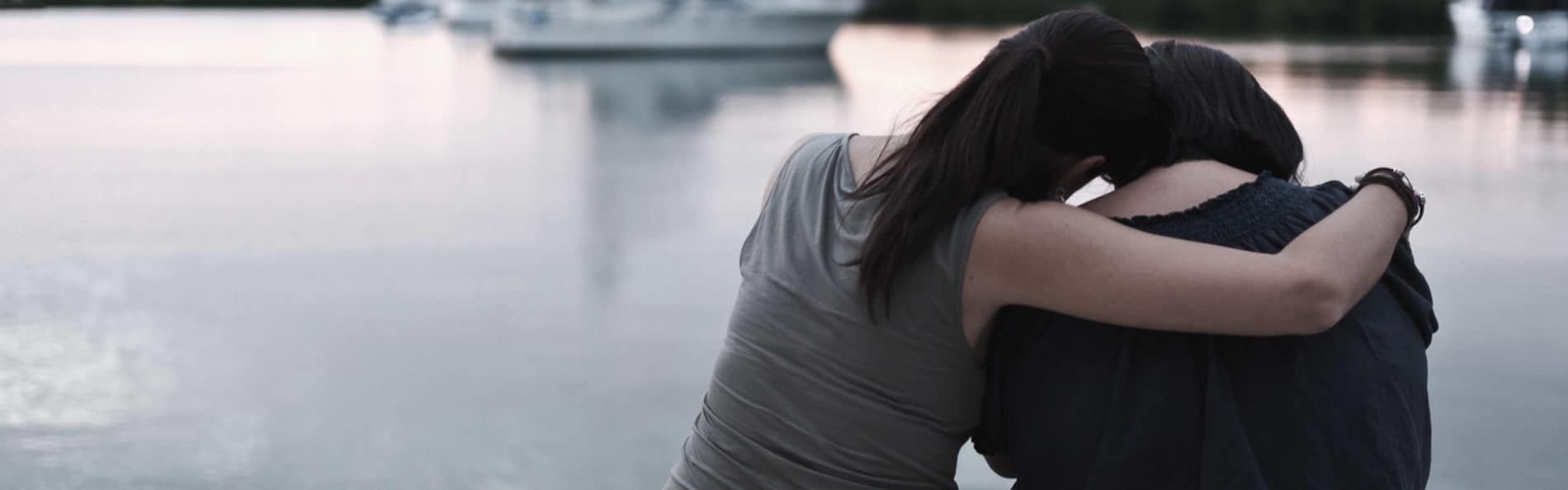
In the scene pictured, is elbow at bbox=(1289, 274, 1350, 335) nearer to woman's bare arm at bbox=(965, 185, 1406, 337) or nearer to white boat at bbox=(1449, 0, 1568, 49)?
woman's bare arm at bbox=(965, 185, 1406, 337)

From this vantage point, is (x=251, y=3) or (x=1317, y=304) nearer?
(x=1317, y=304)

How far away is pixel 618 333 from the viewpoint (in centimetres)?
461

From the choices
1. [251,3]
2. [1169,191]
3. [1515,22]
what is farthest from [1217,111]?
[251,3]

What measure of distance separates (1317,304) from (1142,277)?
18cm

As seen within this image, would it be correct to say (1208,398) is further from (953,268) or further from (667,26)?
(667,26)

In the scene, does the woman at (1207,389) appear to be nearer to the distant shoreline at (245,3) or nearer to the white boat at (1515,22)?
the white boat at (1515,22)

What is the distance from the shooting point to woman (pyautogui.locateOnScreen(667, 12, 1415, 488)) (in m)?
1.64

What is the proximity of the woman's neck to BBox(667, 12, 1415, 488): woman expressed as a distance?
5 cm

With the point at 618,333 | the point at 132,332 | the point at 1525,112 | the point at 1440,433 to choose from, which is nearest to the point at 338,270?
the point at 132,332

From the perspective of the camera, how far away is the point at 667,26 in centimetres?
2578

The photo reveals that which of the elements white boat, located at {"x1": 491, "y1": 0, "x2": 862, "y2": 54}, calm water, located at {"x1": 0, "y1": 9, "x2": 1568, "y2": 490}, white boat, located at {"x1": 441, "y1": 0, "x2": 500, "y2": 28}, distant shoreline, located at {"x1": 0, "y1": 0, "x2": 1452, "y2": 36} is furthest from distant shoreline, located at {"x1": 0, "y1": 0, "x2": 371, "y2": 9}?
calm water, located at {"x1": 0, "y1": 9, "x2": 1568, "y2": 490}

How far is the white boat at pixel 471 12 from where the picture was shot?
40406 millimetres

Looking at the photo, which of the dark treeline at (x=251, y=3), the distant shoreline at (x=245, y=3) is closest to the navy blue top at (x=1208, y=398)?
the distant shoreline at (x=245, y=3)

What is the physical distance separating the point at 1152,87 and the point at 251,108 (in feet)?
42.5
